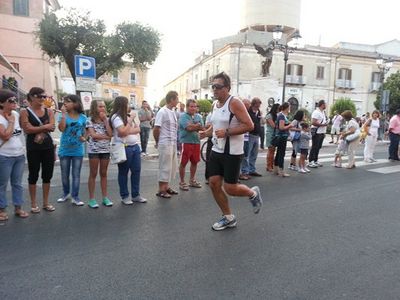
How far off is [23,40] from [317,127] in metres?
32.6

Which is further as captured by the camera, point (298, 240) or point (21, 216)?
point (21, 216)

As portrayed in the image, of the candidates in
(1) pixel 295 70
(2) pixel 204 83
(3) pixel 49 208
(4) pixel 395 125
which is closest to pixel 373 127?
(4) pixel 395 125

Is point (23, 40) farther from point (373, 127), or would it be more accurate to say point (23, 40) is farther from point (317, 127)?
point (373, 127)

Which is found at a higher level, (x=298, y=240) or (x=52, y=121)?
(x=52, y=121)

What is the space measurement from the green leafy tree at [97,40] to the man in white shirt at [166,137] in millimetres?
13764

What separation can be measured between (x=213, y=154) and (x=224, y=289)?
1937 mm

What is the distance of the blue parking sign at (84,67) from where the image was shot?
33.7 feet

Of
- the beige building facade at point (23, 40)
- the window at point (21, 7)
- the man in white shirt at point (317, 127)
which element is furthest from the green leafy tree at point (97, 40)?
the window at point (21, 7)

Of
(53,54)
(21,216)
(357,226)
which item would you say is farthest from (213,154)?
(53,54)

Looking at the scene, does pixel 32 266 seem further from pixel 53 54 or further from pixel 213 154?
pixel 53 54

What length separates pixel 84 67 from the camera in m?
10.4

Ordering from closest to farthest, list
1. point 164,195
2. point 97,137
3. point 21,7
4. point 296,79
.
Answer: point 97,137
point 164,195
point 21,7
point 296,79

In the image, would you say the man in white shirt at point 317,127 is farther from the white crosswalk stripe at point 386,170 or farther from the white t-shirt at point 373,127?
the white t-shirt at point 373,127

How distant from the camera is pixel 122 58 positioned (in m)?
21.5
